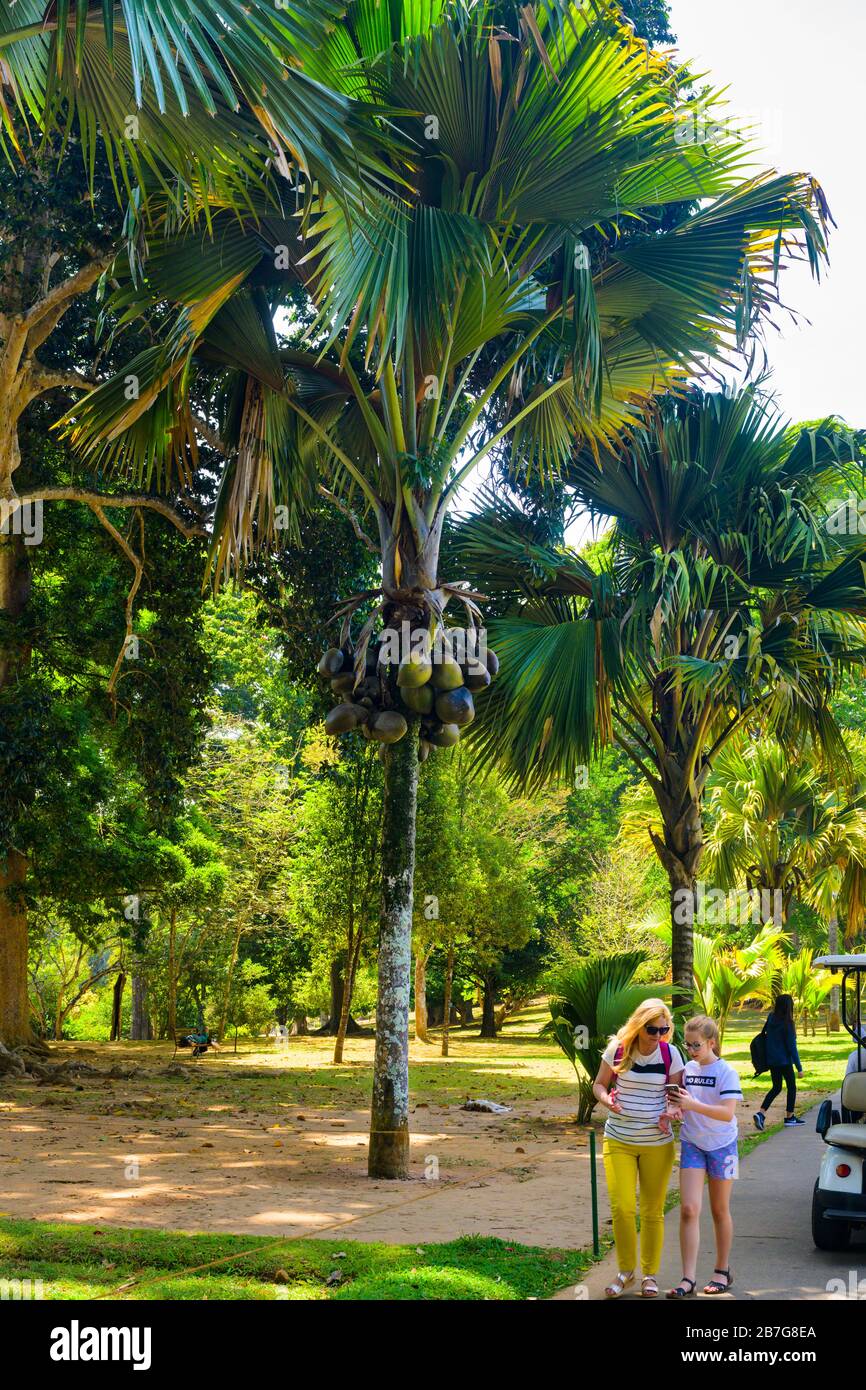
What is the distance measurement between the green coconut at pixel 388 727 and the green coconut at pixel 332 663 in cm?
51

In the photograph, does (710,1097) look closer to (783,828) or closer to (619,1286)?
(619,1286)

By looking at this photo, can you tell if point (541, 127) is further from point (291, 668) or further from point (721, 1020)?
point (721, 1020)

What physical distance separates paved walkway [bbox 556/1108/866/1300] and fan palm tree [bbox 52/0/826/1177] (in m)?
2.84

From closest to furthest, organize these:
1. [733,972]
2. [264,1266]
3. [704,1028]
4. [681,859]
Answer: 1. [704,1028]
2. [264,1266]
3. [681,859]
4. [733,972]

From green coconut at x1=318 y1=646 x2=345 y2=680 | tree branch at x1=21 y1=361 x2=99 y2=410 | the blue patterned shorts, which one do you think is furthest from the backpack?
tree branch at x1=21 y1=361 x2=99 y2=410

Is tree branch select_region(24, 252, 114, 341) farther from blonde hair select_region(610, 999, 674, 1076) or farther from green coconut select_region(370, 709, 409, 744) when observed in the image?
blonde hair select_region(610, 999, 674, 1076)

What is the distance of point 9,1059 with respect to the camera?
57.4 feet

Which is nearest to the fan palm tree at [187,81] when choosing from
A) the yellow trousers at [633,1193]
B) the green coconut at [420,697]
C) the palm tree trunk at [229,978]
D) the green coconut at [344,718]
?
the green coconut at [420,697]

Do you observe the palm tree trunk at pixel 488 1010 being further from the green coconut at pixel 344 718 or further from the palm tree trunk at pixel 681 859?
the green coconut at pixel 344 718

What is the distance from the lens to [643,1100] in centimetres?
646

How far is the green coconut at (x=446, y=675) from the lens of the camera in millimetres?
9930

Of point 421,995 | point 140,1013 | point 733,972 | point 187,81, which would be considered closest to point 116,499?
point 187,81

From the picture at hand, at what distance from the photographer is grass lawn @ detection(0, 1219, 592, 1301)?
20.6 ft

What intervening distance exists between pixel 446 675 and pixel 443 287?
2933mm
